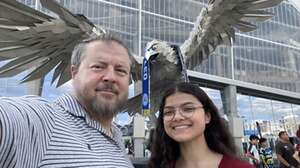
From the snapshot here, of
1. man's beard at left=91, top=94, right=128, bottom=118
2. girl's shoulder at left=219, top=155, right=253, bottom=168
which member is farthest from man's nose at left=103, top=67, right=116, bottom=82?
girl's shoulder at left=219, top=155, right=253, bottom=168

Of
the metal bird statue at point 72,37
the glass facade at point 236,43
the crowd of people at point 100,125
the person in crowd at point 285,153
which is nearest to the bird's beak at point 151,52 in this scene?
the metal bird statue at point 72,37

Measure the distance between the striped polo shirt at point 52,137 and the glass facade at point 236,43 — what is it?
16.2 m

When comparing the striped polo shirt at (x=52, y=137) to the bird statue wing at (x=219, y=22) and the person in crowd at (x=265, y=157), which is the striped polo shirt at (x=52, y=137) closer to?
the bird statue wing at (x=219, y=22)

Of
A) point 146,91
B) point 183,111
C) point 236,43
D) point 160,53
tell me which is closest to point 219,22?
point 160,53

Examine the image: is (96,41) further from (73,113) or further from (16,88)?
(16,88)

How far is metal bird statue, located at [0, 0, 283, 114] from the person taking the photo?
3951 millimetres

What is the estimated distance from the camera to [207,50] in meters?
5.31

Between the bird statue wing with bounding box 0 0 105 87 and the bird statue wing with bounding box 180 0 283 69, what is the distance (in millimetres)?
1438

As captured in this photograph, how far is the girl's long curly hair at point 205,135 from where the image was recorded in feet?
6.07

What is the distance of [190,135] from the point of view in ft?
5.82

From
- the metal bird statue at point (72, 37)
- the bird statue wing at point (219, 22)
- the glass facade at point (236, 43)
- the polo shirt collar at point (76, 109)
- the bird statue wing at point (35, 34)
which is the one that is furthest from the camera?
the glass facade at point (236, 43)

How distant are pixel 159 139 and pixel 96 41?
0.67 m

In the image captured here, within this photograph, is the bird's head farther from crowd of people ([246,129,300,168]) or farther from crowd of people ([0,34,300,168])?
crowd of people ([0,34,300,168])

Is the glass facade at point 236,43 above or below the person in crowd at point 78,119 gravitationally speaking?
above
